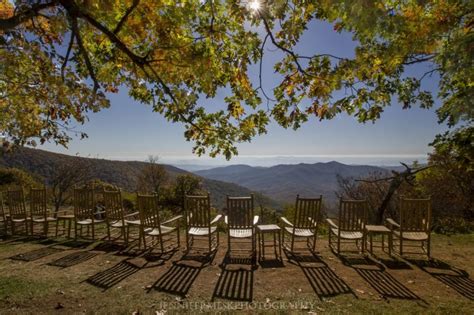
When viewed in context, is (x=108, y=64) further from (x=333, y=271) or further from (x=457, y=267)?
(x=457, y=267)

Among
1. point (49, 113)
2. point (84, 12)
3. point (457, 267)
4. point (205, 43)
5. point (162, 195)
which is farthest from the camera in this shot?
point (162, 195)

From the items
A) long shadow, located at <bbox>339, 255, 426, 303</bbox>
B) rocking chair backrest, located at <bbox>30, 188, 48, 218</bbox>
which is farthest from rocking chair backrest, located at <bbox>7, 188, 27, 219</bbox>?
long shadow, located at <bbox>339, 255, 426, 303</bbox>

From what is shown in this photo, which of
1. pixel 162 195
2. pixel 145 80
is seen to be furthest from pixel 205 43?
pixel 162 195

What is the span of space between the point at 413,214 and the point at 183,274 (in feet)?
14.8

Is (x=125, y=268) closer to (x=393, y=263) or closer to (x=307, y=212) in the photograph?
(x=307, y=212)

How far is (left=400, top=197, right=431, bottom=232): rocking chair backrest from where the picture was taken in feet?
15.8

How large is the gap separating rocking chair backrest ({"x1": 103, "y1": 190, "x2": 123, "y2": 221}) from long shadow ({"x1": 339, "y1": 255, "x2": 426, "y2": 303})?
15.7 ft

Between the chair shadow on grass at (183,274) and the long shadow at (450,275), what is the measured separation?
3789 millimetres

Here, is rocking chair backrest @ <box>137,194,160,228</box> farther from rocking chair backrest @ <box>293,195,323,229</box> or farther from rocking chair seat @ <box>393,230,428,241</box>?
rocking chair seat @ <box>393,230,428,241</box>

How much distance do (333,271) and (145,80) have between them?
179 inches

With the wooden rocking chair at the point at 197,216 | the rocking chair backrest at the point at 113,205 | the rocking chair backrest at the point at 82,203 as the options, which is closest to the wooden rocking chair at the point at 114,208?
the rocking chair backrest at the point at 113,205

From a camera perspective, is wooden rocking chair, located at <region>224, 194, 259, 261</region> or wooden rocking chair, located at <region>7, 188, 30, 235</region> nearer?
wooden rocking chair, located at <region>224, 194, 259, 261</region>

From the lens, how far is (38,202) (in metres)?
6.50

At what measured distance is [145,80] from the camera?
4262 mm
